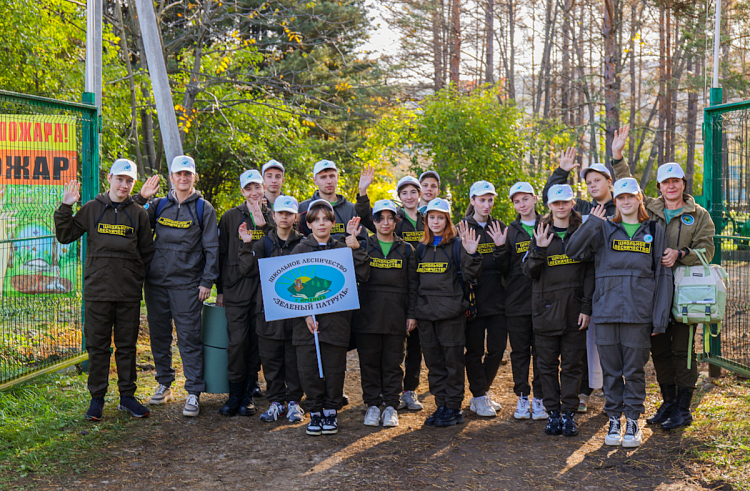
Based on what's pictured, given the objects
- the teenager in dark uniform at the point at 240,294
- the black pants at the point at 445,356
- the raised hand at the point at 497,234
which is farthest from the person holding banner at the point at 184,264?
the raised hand at the point at 497,234

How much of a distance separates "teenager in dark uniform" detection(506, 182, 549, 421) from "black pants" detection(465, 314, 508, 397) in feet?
0.43

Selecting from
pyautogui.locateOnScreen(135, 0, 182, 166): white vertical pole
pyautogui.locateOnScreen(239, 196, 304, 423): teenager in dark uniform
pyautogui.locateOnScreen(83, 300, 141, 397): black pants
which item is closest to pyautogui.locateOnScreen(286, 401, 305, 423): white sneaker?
pyautogui.locateOnScreen(239, 196, 304, 423): teenager in dark uniform

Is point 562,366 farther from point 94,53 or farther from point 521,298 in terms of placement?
point 94,53

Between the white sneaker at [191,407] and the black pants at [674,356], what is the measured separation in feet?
14.4

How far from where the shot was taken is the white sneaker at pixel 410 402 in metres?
6.49

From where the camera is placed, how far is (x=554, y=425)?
568 centimetres

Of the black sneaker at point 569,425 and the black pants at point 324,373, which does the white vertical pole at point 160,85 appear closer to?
the black pants at point 324,373

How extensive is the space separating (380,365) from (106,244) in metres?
2.80

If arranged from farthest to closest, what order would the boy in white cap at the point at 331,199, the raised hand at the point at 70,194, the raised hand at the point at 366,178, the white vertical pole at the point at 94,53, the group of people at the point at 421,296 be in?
the white vertical pole at the point at 94,53
the raised hand at the point at 366,178
the boy in white cap at the point at 331,199
the raised hand at the point at 70,194
the group of people at the point at 421,296

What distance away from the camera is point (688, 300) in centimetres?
531

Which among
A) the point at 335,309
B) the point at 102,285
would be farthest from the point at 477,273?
the point at 102,285

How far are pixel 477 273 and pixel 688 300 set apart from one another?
69.8 inches

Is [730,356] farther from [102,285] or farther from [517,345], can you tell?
[102,285]

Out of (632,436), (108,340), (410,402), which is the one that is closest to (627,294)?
(632,436)
